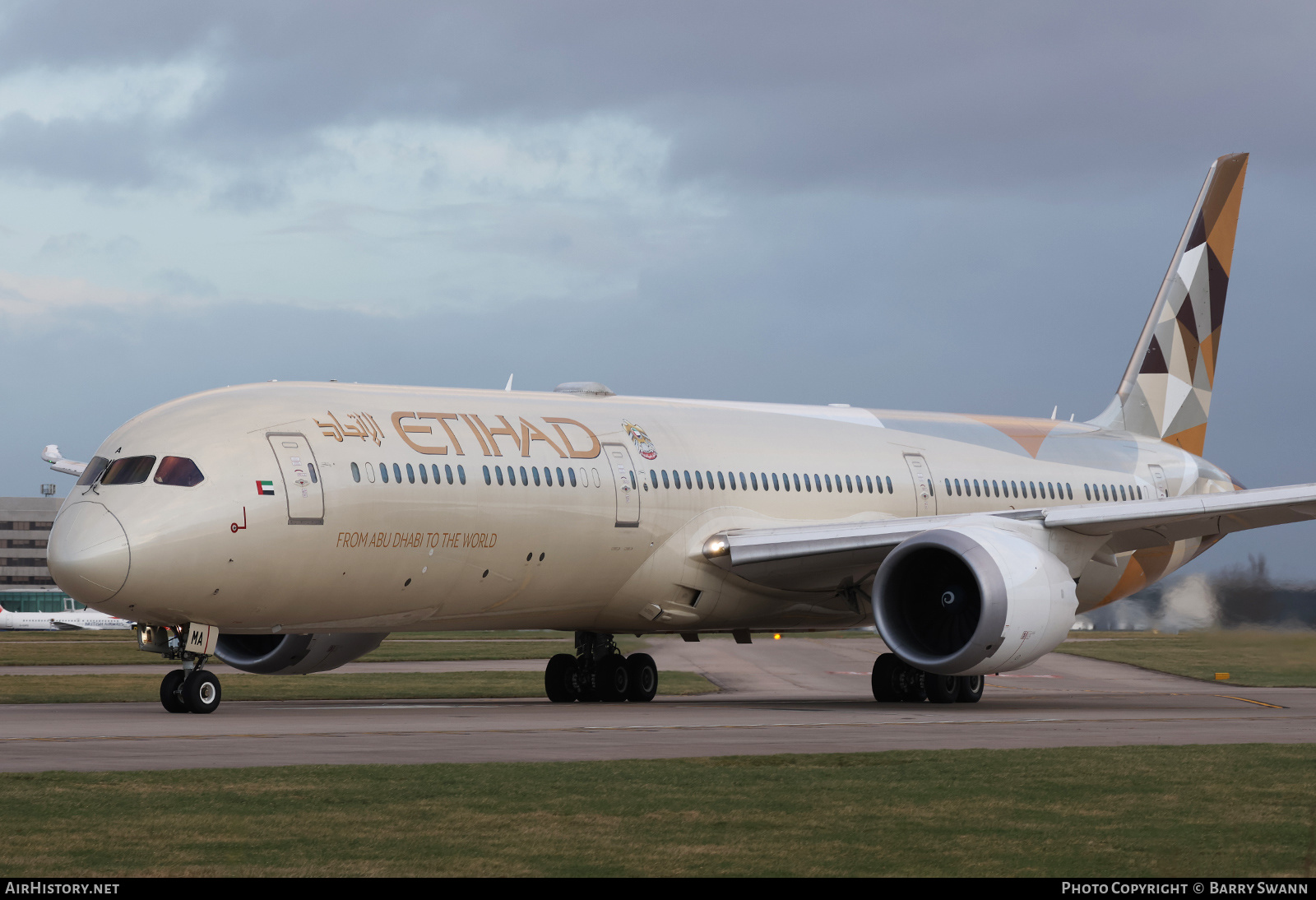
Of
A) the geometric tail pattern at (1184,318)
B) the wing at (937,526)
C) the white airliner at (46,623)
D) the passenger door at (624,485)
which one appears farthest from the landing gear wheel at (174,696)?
the white airliner at (46,623)

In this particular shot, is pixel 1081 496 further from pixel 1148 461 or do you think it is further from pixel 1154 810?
pixel 1154 810

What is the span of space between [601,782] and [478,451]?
10086 millimetres

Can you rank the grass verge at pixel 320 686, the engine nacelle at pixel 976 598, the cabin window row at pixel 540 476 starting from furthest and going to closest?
the grass verge at pixel 320 686, the cabin window row at pixel 540 476, the engine nacelle at pixel 976 598

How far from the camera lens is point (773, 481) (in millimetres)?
26031

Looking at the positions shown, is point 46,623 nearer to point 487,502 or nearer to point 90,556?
point 487,502

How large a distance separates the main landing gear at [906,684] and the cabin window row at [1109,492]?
21.6ft

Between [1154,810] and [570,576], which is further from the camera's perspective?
[570,576]

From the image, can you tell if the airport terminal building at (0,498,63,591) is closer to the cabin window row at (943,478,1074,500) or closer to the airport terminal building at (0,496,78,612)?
the airport terminal building at (0,496,78,612)

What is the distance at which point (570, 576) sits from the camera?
75.4 ft

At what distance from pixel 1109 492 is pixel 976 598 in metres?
8.16

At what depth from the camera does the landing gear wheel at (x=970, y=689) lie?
25328 mm

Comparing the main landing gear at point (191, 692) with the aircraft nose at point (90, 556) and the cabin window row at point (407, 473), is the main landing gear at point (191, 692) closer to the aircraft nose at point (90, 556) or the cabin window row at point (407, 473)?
the aircraft nose at point (90, 556)
